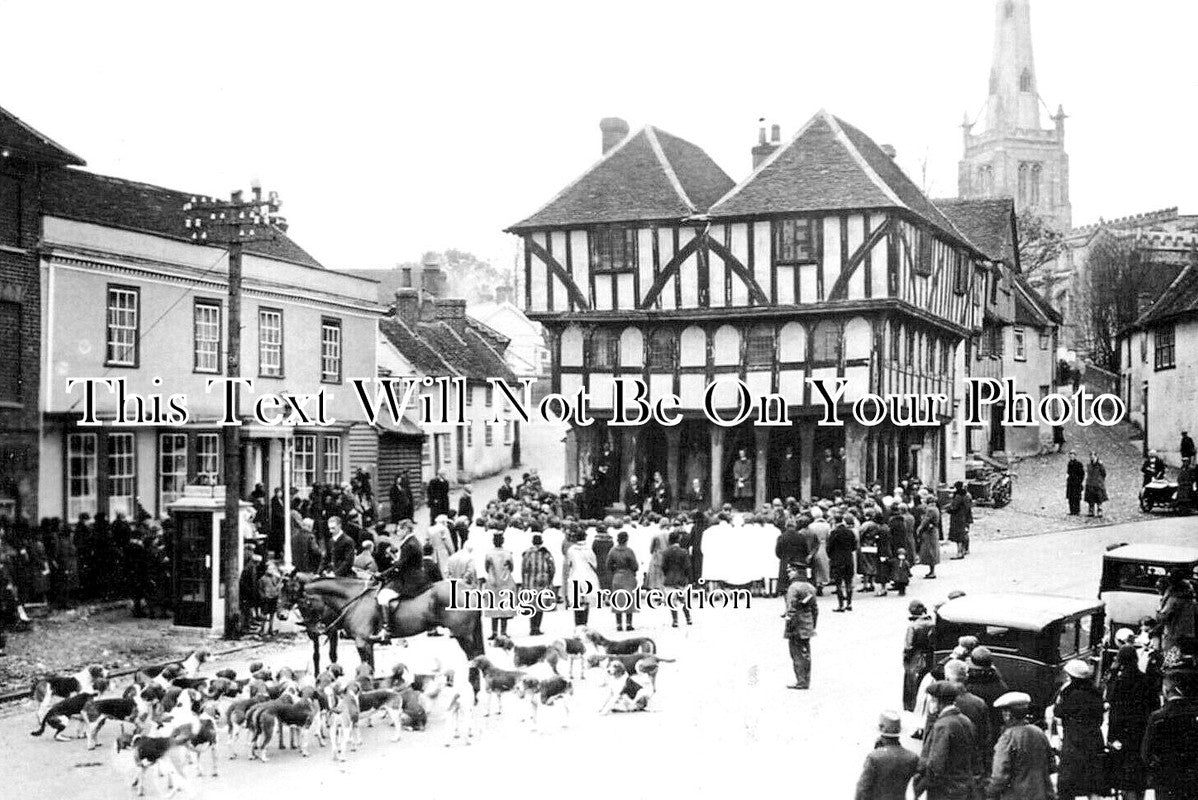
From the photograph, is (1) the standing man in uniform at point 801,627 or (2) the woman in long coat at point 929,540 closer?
(1) the standing man in uniform at point 801,627

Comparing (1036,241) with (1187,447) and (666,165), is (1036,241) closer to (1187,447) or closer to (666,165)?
(666,165)

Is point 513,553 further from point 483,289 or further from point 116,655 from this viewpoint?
point 483,289

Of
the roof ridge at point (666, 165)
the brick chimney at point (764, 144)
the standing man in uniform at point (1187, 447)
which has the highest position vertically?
the brick chimney at point (764, 144)

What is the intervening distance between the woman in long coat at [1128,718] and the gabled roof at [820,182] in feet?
51.2

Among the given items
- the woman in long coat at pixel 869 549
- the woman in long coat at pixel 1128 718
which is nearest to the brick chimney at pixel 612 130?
the woman in long coat at pixel 869 549

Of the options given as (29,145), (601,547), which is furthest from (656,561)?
(29,145)

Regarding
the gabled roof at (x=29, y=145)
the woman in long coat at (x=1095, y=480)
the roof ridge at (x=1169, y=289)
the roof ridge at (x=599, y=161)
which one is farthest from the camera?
the roof ridge at (x=599, y=161)

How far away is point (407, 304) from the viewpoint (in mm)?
34906

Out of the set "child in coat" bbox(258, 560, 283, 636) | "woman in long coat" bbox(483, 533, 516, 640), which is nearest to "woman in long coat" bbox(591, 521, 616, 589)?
"woman in long coat" bbox(483, 533, 516, 640)

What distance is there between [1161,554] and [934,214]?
1618 centimetres

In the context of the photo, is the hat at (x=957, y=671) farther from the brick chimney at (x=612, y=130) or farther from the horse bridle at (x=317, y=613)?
the brick chimney at (x=612, y=130)

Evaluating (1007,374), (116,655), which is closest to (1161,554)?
(1007,374)

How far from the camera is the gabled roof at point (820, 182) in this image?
23047 millimetres

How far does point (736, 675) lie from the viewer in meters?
12.3
